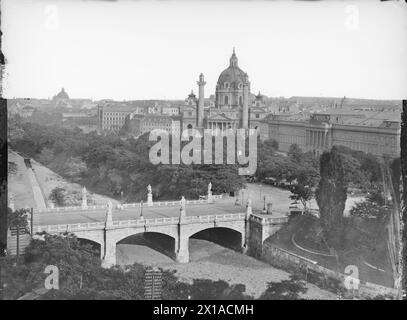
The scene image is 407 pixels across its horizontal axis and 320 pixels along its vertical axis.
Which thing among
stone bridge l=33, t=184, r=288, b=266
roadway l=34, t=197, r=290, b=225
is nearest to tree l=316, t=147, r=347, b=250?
stone bridge l=33, t=184, r=288, b=266

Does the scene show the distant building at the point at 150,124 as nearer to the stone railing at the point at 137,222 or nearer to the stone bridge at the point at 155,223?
the stone bridge at the point at 155,223

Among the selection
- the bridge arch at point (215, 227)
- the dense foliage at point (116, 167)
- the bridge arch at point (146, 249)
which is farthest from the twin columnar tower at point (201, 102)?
the bridge arch at point (215, 227)

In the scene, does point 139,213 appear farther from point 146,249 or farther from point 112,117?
point 112,117

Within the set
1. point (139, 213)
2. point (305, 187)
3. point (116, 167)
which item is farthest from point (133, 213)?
point (116, 167)

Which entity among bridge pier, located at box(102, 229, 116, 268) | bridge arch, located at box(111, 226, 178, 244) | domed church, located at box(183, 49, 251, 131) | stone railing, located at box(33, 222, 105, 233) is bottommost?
bridge pier, located at box(102, 229, 116, 268)

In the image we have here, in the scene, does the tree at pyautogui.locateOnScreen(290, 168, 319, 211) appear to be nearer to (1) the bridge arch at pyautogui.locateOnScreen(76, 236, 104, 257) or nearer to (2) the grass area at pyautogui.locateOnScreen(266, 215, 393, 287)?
(2) the grass area at pyautogui.locateOnScreen(266, 215, 393, 287)

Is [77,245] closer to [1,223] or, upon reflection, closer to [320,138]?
[1,223]
